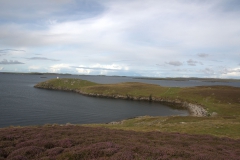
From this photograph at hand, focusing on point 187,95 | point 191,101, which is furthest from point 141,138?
point 187,95

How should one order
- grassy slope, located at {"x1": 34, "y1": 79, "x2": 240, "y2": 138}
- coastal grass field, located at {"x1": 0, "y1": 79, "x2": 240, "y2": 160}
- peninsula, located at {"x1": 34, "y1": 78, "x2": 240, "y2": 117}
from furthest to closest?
peninsula, located at {"x1": 34, "y1": 78, "x2": 240, "y2": 117} → grassy slope, located at {"x1": 34, "y1": 79, "x2": 240, "y2": 138} → coastal grass field, located at {"x1": 0, "y1": 79, "x2": 240, "y2": 160}

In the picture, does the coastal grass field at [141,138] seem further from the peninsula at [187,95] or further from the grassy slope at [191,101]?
the peninsula at [187,95]

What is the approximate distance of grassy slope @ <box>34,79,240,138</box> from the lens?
34.4 metres

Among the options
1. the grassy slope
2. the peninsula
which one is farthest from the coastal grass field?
the peninsula

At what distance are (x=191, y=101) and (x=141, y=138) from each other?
85896 millimetres

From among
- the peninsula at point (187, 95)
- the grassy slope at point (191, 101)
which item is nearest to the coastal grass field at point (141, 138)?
the grassy slope at point (191, 101)

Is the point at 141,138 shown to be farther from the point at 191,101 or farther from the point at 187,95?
the point at 187,95

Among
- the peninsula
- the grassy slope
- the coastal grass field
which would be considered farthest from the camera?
the peninsula

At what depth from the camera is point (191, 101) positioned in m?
96.9

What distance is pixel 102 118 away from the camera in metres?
63.6

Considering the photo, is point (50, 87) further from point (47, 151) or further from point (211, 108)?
point (47, 151)

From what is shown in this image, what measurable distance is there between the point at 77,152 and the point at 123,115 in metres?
58.8

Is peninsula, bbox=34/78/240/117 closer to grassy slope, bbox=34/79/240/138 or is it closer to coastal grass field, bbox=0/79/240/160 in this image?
grassy slope, bbox=34/79/240/138

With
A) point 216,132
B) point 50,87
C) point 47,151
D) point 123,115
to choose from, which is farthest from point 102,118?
point 50,87
